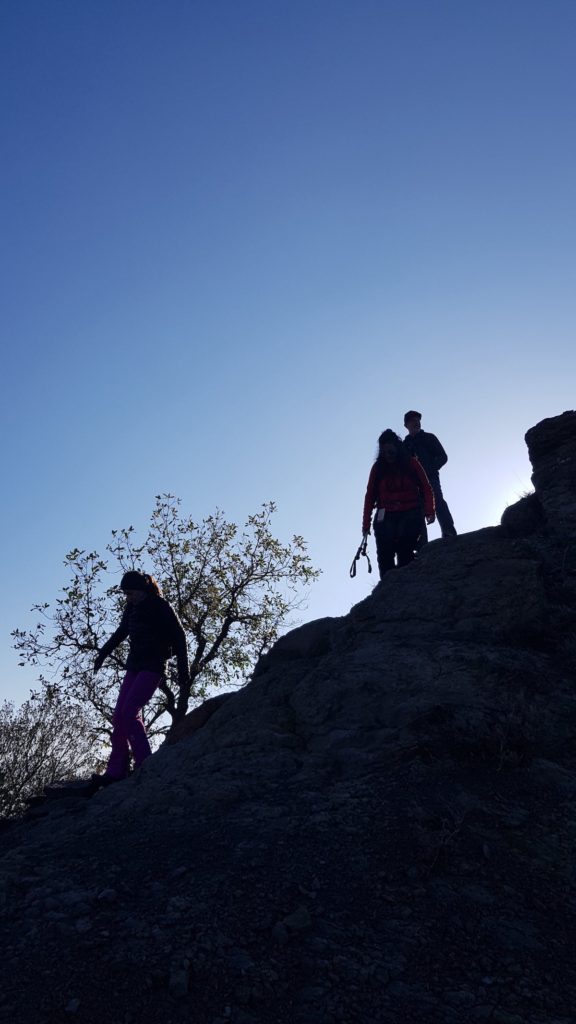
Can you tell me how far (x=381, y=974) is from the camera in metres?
2.65

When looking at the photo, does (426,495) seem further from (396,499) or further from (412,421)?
(412,421)

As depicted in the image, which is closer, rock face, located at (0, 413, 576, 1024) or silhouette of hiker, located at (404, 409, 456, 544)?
rock face, located at (0, 413, 576, 1024)

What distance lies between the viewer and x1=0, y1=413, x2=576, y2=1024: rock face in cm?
261

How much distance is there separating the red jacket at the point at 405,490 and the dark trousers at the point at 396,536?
99 millimetres

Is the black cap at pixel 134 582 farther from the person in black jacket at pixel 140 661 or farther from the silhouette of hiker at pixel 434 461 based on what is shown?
the silhouette of hiker at pixel 434 461

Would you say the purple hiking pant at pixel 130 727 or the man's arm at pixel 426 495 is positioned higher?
the man's arm at pixel 426 495

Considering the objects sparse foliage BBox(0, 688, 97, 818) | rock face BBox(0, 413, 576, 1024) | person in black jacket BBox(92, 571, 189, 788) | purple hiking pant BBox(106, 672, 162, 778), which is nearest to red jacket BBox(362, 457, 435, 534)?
rock face BBox(0, 413, 576, 1024)

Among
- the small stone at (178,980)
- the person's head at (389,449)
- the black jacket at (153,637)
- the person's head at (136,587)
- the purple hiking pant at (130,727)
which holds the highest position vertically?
the person's head at (389,449)

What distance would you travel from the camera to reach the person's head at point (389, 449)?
26.0 ft

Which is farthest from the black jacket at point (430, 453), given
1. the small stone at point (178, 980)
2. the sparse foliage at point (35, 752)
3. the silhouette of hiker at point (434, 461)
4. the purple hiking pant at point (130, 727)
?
the sparse foliage at point (35, 752)

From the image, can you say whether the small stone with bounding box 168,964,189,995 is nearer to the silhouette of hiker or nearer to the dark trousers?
the dark trousers

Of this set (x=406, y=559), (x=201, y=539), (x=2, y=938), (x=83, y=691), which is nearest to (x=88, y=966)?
(x=2, y=938)

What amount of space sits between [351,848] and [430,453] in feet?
23.1

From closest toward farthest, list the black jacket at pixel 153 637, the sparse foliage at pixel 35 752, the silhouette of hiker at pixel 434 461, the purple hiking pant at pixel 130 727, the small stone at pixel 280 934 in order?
the small stone at pixel 280 934 < the purple hiking pant at pixel 130 727 < the black jacket at pixel 153 637 < the silhouette of hiker at pixel 434 461 < the sparse foliage at pixel 35 752
